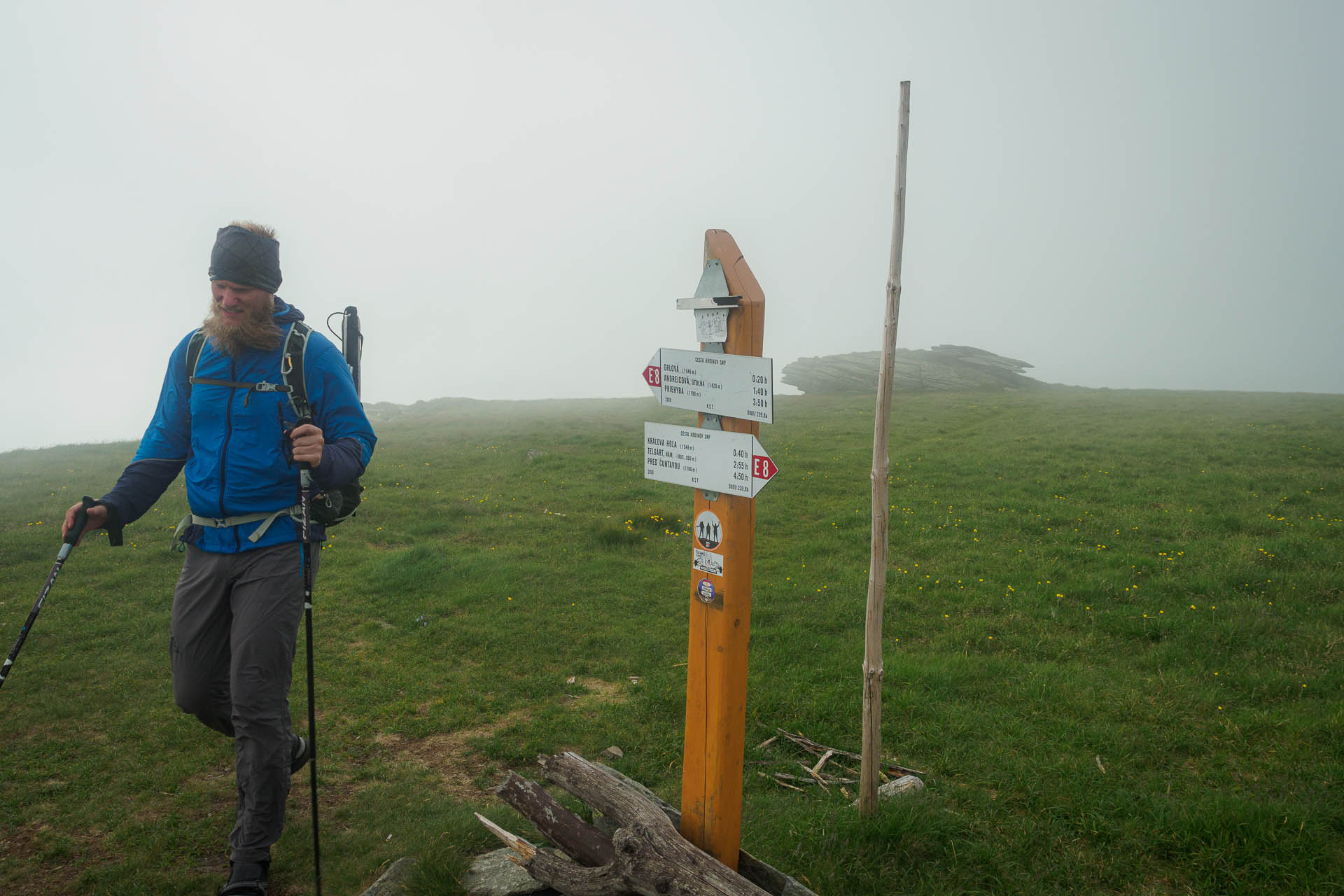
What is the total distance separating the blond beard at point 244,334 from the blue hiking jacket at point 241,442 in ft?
0.15

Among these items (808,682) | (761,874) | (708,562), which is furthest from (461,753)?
(708,562)

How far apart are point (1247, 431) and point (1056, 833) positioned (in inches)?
786

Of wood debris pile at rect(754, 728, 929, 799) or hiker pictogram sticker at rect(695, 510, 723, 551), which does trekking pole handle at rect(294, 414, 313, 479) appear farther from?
wood debris pile at rect(754, 728, 929, 799)

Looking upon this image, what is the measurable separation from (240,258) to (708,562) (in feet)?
10.4

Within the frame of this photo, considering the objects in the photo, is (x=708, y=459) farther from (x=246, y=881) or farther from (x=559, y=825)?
(x=246, y=881)

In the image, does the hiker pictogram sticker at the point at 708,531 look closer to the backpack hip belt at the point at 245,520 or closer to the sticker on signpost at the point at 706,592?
the sticker on signpost at the point at 706,592

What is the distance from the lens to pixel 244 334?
446 centimetres

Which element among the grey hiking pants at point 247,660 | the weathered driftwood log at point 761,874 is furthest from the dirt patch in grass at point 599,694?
the grey hiking pants at point 247,660

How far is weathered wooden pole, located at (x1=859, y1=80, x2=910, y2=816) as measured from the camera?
4.56 m

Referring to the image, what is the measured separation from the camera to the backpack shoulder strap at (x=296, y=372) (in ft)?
14.6

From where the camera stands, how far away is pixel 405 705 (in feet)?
22.1

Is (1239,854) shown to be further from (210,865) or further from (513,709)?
(210,865)

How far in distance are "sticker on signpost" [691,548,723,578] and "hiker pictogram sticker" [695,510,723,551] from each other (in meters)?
0.03

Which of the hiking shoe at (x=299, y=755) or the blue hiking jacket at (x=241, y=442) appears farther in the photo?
the hiking shoe at (x=299, y=755)
